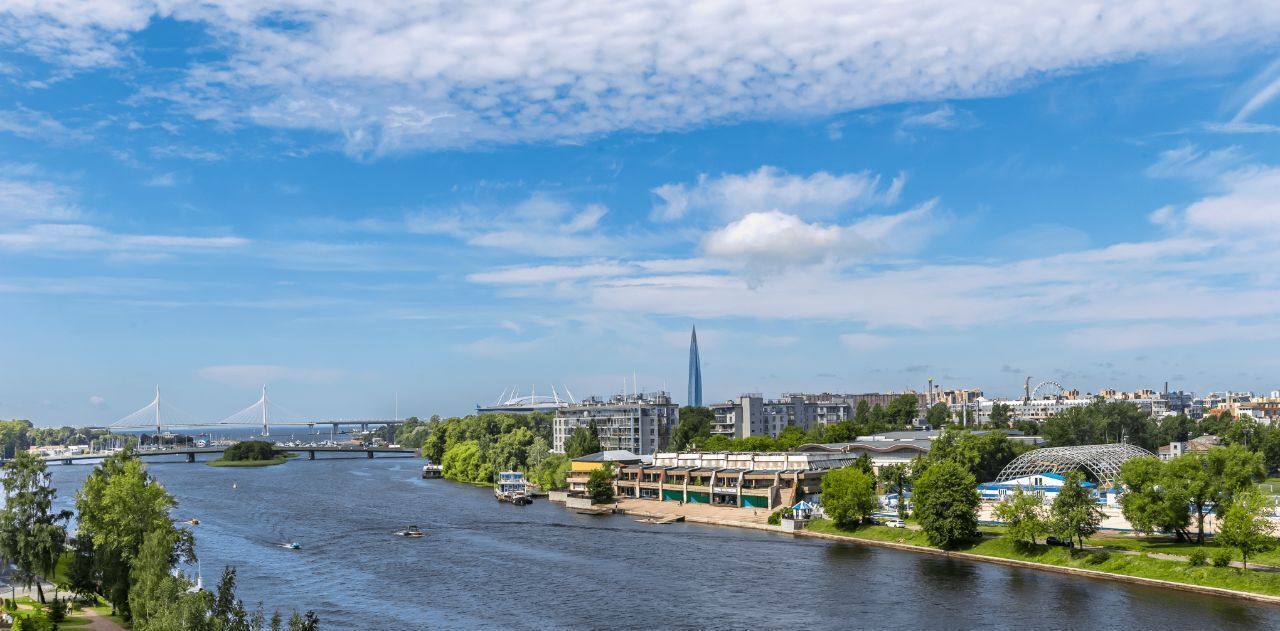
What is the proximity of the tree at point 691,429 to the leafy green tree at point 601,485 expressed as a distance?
24.1 meters

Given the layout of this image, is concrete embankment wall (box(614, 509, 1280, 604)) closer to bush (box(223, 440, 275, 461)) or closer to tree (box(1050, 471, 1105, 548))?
tree (box(1050, 471, 1105, 548))

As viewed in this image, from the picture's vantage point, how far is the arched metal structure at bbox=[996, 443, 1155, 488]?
226ft

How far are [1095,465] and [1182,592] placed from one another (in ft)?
92.0

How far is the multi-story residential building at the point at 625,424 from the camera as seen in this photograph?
127 meters

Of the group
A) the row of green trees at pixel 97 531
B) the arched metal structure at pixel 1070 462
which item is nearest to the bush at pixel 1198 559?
Answer: the arched metal structure at pixel 1070 462

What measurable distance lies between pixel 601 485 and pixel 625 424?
40477 millimetres

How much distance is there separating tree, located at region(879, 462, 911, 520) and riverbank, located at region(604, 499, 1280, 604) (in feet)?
17.6

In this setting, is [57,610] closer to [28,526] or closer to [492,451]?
[28,526]

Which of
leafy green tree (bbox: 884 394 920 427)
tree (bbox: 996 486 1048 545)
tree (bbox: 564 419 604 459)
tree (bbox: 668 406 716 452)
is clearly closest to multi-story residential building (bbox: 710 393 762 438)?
tree (bbox: 668 406 716 452)

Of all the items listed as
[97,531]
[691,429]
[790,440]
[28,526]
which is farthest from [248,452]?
[97,531]

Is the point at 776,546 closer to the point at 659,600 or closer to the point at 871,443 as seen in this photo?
the point at 659,600

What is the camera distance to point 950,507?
181 feet

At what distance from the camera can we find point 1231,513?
142ft

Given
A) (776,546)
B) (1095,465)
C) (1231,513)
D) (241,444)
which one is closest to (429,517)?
(776,546)
